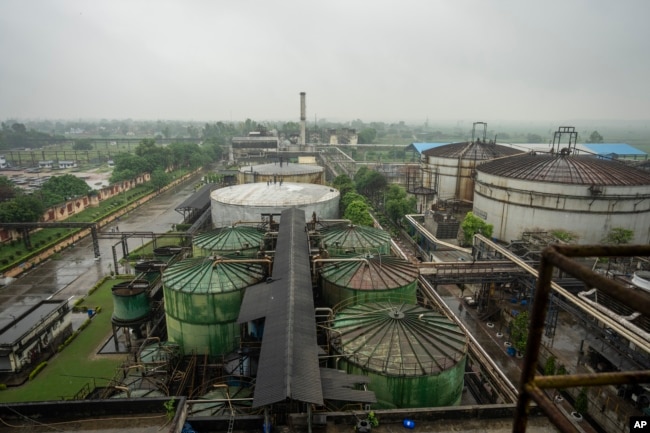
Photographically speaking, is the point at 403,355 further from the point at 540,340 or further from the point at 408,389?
the point at 540,340

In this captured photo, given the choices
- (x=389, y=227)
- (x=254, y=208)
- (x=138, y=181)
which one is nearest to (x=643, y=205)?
(x=389, y=227)

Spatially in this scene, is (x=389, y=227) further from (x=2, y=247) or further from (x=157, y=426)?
(x=2, y=247)

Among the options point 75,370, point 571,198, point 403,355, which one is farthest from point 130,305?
point 571,198

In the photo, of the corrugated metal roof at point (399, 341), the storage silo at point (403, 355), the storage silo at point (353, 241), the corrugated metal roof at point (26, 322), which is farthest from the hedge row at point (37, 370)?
the storage silo at point (403, 355)

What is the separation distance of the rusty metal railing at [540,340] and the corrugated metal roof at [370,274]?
1595cm

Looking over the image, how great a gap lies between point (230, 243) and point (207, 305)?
7.93m

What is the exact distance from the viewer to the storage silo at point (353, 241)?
1049 inches

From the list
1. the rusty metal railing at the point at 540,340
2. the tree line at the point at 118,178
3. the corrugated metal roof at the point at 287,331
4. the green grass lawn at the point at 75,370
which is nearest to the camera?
the rusty metal railing at the point at 540,340

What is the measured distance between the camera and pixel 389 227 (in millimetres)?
51500

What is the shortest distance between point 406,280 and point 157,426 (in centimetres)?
1385

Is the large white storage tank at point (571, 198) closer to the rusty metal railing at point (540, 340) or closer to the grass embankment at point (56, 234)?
the rusty metal railing at point (540, 340)

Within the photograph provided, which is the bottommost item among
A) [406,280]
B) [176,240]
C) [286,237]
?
[176,240]

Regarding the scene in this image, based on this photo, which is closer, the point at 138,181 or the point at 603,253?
the point at 603,253

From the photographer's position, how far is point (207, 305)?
20.8 m
